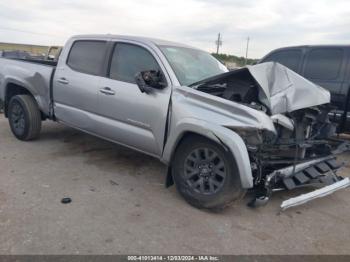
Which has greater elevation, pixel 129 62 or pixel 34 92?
pixel 129 62

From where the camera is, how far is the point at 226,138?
3.35m

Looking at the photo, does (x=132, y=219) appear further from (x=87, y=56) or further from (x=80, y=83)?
(x=87, y=56)

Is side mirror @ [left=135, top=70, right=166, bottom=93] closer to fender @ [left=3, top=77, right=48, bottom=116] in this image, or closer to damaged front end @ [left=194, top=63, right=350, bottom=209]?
damaged front end @ [left=194, top=63, right=350, bottom=209]

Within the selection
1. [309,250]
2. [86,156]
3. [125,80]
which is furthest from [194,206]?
[86,156]

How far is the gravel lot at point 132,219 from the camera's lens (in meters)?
3.00

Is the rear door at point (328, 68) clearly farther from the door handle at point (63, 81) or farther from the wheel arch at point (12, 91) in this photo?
the wheel arch at point (12, 91)

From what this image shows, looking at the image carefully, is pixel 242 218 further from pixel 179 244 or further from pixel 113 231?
pixel 113 231

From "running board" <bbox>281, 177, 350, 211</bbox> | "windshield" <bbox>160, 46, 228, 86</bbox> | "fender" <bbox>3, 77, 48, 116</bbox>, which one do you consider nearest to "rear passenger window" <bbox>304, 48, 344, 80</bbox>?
"windshield" <bbox>160, 46, 228, 86</bbox>

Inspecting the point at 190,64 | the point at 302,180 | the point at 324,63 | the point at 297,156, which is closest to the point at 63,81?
the point at 190,64

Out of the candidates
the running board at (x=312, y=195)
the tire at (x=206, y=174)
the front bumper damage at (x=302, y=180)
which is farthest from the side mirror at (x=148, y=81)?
the running board at (x=312, y=195)

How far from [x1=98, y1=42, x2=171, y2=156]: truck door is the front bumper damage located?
4.21 feet

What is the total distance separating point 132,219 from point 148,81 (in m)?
1.56

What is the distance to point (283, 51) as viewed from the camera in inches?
269

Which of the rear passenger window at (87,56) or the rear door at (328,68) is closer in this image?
the rear passenger window at (87,56)
